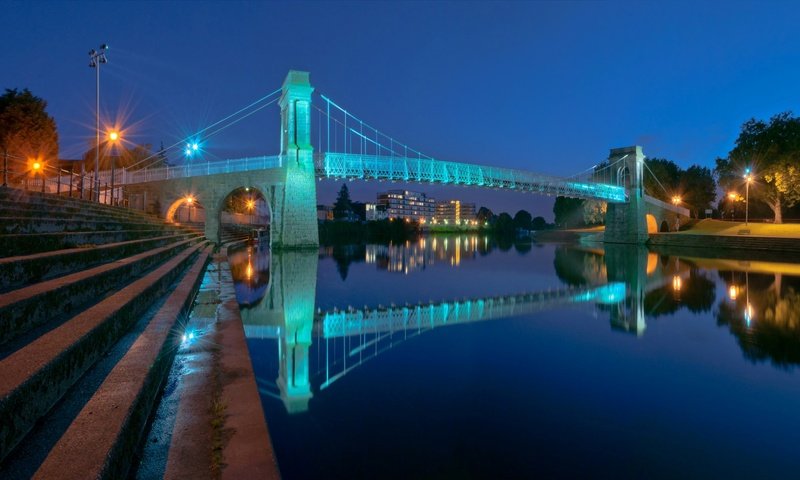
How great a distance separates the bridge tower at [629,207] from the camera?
45.5 m

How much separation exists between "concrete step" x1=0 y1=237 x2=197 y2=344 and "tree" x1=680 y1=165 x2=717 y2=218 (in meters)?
73.6

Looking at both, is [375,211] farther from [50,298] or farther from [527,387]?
[50,298]

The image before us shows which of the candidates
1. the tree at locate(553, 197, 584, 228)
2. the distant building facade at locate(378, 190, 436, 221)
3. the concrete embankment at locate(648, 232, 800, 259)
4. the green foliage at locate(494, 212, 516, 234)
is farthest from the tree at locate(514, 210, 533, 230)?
the concrete embankment at locate(648, 232, 800, 259)

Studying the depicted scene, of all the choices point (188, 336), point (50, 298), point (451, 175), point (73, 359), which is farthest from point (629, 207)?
point (73, 359)

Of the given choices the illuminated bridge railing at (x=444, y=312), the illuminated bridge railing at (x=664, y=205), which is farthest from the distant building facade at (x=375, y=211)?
the illuminated bridge railing at (x=444, y=312)

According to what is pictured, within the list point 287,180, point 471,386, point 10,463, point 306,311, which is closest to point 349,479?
point 10,463

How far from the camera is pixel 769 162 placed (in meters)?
39.1

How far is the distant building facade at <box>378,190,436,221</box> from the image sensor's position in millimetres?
170850

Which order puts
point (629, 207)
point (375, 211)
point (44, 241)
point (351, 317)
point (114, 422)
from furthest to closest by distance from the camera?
1. point (375, 211)
2. point (629, 207)
3. point (351, 317)
4. point (44, 241)
5. point (114, 422)

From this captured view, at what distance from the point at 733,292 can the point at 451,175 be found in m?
27.3

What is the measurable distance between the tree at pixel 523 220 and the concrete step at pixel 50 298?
515 ft

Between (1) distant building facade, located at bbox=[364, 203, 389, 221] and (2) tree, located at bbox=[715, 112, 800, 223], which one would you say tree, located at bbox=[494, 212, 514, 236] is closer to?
(1) distant building facade, located at bbox=[364, 203, 389, 221]

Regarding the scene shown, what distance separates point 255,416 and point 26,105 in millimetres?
35267

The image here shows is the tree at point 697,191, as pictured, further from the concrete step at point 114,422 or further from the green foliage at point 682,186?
the concrete step at point 114,422
